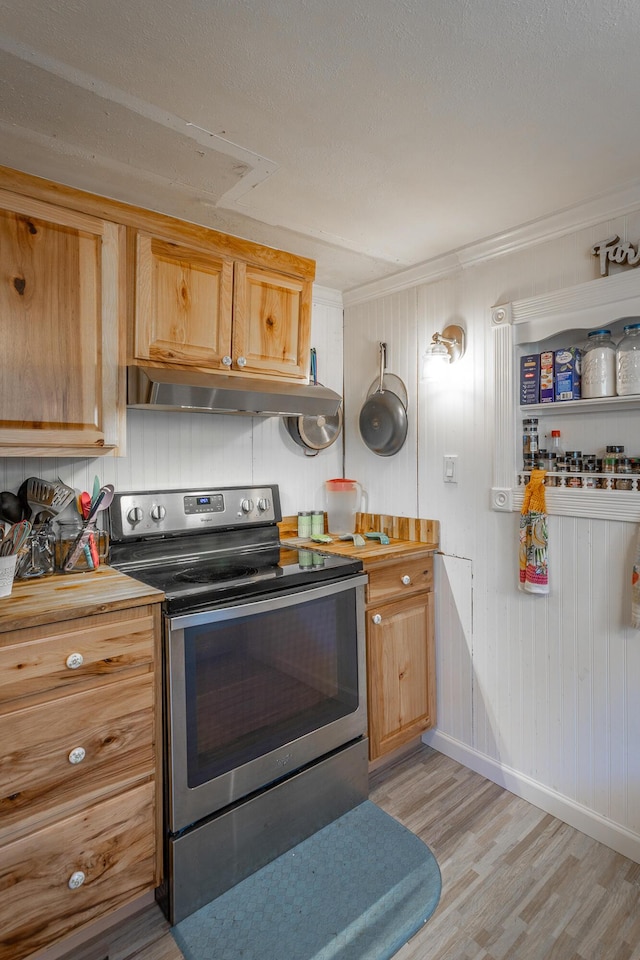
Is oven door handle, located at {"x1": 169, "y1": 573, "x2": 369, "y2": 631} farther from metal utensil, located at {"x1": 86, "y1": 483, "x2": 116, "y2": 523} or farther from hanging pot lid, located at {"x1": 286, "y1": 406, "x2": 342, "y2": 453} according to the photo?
hanging pot lid, located at {"x1": 286, "y1": 406, "x2": 342, "y2": 453}

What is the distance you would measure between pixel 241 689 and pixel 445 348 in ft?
5.11

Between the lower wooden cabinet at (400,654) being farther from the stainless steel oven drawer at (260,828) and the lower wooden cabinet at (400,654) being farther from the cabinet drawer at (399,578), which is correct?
the stainless steel oven drawer at (260,828)

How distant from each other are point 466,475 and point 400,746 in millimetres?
1200

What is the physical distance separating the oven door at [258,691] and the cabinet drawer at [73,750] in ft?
0.29

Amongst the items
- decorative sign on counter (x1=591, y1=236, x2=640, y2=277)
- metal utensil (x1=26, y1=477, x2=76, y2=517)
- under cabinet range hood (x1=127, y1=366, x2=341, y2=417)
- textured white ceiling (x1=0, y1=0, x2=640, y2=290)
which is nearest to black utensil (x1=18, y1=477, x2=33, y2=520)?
metal utensil (x1=26, y1=477, x2=76, y2=517)

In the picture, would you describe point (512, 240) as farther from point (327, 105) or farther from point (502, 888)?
point (502, 888)

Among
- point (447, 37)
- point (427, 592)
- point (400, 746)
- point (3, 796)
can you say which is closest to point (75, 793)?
point (3, 796)

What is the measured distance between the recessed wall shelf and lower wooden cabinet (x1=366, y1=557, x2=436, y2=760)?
504 mm

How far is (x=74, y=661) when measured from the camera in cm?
137

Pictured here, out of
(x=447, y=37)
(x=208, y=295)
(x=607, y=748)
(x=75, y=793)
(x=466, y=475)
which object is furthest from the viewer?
(x=466, y=475)

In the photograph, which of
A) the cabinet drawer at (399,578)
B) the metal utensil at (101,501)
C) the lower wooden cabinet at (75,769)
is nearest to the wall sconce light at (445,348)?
the cabinet drawer at (399,578)

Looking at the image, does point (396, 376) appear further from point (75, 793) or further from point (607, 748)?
point (75, 793)

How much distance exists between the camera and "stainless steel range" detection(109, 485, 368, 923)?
5.05ft

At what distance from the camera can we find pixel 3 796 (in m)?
1.27
